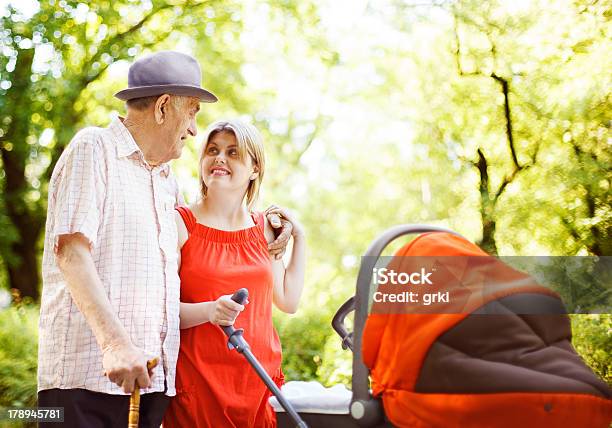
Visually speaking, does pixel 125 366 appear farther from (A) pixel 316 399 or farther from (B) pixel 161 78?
(B) pixel 161 78

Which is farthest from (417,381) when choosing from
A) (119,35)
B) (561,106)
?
(119,35)

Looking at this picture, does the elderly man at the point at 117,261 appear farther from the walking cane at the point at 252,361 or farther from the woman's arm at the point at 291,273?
the woman's arm at the point at 291,273

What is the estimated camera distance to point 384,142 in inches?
406

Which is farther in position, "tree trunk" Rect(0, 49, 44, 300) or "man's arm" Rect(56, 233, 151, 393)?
"tree trunk" Rect(0, 49, 44, 300)

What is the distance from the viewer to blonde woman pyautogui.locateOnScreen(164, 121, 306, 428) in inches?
86.5

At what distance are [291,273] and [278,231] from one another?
148 mm

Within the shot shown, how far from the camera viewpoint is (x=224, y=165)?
2.32 metres

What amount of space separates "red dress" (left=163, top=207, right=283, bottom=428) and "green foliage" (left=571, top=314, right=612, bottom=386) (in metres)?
3.22

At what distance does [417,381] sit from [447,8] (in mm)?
6311

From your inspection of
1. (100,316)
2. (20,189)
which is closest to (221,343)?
(100,316)

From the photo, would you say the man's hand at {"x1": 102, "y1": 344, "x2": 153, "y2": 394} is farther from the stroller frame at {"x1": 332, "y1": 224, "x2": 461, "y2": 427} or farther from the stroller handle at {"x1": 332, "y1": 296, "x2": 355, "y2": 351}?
the stroller handle at {"x1": 332, "y1": 296, "x2": 355, "y2": 351}

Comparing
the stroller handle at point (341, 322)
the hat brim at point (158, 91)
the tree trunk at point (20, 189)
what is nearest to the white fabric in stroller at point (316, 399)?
the stroller handle at point (341, 322)

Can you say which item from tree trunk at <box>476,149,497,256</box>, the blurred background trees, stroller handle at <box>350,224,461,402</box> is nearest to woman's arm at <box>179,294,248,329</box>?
stroller handle at <box>350,224,461,402</box>

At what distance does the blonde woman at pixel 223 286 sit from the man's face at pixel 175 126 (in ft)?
0.55
